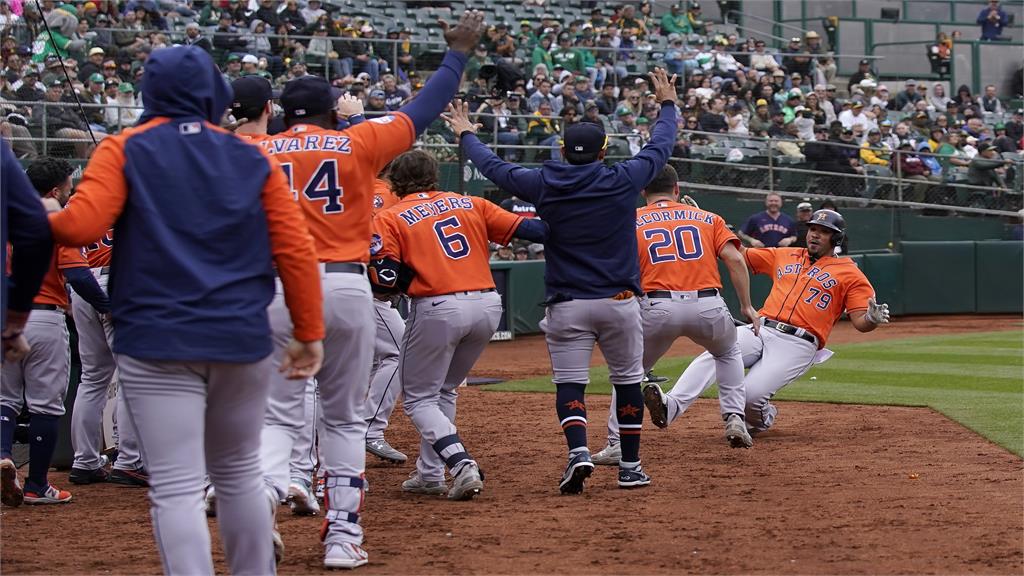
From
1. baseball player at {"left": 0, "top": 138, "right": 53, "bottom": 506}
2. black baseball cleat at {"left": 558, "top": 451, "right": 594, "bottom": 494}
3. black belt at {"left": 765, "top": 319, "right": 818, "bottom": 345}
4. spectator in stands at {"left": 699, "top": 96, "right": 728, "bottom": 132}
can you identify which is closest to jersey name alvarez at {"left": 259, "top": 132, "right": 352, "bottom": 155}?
baseball player at {"left": 0, "top": 138, "right": 53, "bottom": 506}

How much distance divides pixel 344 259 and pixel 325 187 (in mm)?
305

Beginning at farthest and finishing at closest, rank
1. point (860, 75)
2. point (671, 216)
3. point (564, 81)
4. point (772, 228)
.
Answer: point (860, 75) → point (564, 81) → point (772, 228) → point (671, 216)

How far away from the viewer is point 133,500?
266 inches

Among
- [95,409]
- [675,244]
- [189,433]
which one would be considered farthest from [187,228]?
[675,244]

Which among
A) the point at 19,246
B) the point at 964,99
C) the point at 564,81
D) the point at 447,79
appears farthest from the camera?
the point at 964,99

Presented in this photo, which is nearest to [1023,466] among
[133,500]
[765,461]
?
[765,461]

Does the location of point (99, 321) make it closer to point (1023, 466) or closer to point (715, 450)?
point (715, 450)

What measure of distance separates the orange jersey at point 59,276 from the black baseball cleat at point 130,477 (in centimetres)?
106

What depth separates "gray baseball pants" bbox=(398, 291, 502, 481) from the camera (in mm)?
6453

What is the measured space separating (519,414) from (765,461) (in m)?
3.04

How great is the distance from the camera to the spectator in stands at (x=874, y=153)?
22.1m

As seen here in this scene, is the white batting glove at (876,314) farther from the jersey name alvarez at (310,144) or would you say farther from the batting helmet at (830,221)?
the jersey name alvarez at (310,144)

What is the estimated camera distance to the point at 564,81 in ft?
69.7

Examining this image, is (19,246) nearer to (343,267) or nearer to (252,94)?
(343,267)
